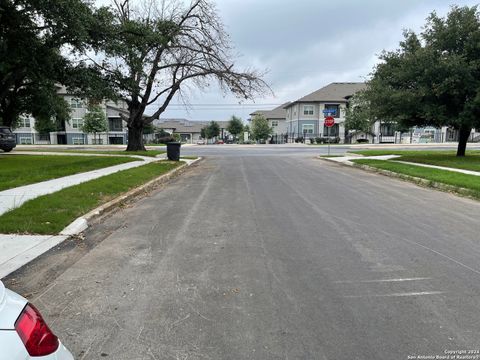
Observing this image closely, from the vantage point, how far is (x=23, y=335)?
74.5 inches

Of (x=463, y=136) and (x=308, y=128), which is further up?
(x=308, y=128)

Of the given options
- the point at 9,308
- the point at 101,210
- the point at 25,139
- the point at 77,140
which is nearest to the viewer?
the point at 9,308

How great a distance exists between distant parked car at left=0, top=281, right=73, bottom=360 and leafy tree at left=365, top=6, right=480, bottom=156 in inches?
770

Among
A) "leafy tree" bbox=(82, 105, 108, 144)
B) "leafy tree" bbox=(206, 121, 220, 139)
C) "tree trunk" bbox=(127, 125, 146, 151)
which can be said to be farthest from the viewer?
"leafy tree" bbox=(206, 121, 220, 139)

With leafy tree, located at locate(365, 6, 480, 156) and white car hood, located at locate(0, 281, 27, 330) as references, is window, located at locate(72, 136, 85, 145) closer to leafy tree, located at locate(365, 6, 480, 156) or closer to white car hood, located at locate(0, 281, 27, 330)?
leafy tree, located at locate(365, 6, 480, 156)

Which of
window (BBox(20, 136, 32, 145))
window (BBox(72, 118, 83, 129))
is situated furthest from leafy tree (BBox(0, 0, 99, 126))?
window (BBox(20, 136, 32, 145))

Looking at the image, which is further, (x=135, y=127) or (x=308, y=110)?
(x=308, y=110)

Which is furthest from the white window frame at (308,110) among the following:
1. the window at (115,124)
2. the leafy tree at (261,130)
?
the window at (115,124)

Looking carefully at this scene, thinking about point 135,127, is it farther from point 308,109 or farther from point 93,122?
point 308,109

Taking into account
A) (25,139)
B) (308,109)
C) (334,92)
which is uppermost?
(334,92)

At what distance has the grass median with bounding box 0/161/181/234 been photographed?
7.09m

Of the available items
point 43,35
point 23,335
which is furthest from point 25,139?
point 23,335

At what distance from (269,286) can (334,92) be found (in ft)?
236

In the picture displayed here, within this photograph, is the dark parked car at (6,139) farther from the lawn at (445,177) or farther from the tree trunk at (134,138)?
the lawn at (445,177)
